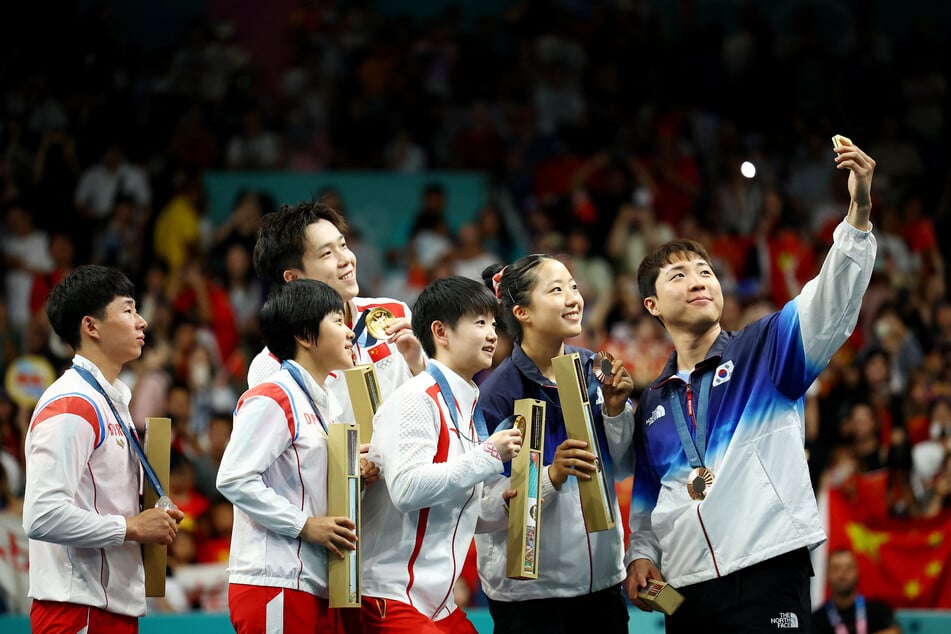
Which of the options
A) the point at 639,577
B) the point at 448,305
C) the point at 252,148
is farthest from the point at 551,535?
the point at 252,148

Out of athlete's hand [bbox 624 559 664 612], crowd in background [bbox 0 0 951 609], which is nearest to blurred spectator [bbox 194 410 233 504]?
crowd in background [bbox 0 0 951 609]

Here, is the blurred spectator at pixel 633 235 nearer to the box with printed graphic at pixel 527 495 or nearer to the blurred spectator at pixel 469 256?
the blurred spectator at pixel 469 256

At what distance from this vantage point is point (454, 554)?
15.0 ft

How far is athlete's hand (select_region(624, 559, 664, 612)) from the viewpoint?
185 inches

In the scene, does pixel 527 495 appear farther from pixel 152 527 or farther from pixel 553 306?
pixel 152 527

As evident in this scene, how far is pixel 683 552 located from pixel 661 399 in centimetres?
62

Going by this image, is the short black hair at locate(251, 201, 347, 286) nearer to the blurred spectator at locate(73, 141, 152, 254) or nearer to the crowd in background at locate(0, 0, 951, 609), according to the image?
the crowd in background at locate(0, 0, 951, 609)

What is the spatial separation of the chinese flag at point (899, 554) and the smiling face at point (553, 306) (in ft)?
14.9

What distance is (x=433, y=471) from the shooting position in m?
4.30

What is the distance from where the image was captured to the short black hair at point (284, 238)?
525 cm

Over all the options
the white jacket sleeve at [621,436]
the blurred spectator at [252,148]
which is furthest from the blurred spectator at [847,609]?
the blurred spectator at [252,148]

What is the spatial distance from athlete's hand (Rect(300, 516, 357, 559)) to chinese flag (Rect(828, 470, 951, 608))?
17.6 ft

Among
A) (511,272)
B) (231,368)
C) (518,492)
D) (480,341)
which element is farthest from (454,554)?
(231,368)

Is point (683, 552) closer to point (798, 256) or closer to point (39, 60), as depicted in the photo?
point (798, 256)
